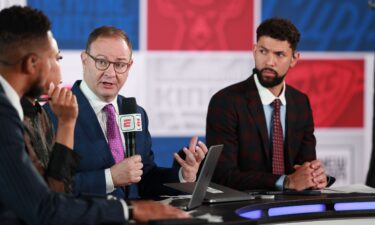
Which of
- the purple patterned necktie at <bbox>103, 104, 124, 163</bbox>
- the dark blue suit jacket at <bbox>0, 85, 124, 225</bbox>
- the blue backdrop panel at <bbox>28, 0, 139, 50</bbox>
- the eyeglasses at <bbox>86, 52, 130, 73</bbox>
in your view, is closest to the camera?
the dark blue suit jacket at <bbox>0, 85, 124, 225</bbox>

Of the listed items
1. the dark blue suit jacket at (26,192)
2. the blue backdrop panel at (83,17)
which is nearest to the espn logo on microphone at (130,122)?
the dark blue suit jacket at (26,192)

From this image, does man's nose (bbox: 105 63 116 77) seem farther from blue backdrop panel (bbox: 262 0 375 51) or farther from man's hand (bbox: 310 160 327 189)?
blue backdrop panel (bbox: 262 0 375 51)

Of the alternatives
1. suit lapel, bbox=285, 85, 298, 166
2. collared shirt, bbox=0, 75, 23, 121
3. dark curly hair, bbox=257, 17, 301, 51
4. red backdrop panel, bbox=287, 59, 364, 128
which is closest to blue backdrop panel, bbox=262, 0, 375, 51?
red backdrop panel, bbox=287, 59, 364, 128

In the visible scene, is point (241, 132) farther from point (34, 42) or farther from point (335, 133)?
point (335, 133)

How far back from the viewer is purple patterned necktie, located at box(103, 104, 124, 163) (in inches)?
130

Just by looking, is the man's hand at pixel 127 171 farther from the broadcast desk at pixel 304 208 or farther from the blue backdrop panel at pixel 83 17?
the blue backdrop panel at pixel 83 17

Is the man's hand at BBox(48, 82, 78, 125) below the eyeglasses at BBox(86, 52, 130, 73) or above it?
below

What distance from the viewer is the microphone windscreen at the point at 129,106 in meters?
3.23

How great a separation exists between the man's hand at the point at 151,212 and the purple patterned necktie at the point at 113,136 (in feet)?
3.40

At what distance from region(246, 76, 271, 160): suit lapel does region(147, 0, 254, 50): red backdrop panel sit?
163 centimetres

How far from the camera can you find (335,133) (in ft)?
19.0

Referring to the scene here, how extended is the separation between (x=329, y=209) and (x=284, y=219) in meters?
0.29

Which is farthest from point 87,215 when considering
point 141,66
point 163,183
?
point 141,66

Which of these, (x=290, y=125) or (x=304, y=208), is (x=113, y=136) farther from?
(x=290, y=125)
